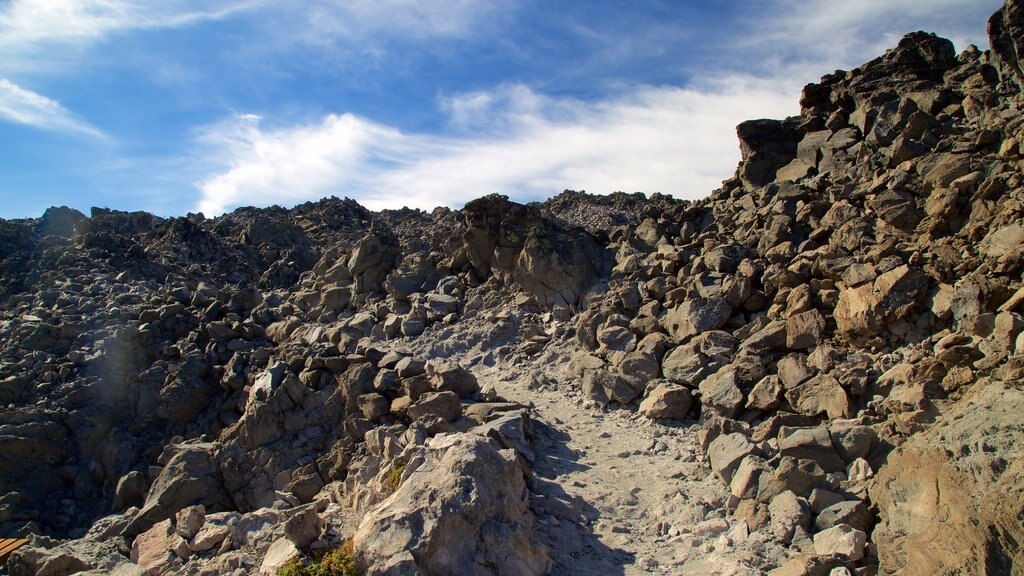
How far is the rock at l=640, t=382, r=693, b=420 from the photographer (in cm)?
1245

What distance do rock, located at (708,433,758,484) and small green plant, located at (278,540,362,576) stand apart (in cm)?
577

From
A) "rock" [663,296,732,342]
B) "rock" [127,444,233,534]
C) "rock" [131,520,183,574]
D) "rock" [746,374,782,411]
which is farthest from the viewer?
"rock" [663,296,732,342]

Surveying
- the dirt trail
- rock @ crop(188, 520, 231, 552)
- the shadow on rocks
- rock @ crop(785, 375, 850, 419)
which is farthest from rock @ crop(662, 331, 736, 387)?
rock @ crop(188, 520, 231, 552)

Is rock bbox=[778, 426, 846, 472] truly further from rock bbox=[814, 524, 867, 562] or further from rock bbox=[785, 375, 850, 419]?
rock bbox=[814, 524, 867, 562]

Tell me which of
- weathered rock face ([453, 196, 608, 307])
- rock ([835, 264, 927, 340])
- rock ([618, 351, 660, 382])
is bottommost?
rock ([618, 351, 660, 382])

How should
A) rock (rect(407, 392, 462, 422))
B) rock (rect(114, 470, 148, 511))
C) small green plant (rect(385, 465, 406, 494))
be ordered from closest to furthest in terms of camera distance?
small green plant (rect(385, 465, 406, 494)) < rock (rect(407, 392, 462, 422)) < rock (rect(114, 470, 148, 511))

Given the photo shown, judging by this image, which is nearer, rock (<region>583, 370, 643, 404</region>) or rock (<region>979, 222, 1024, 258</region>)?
rock (<region>979, 222, 1024, 258</region>)

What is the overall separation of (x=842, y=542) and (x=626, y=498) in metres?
3.32

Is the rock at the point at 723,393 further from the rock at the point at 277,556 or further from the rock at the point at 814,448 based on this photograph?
the rock at the point at 277,556

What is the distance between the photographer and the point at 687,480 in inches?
403

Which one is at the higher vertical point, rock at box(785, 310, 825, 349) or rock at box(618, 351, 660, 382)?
rock at box(785, 310, 825, 349)

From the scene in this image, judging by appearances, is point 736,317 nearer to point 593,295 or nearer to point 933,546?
point 593,295

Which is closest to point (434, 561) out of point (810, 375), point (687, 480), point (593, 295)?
point (687, 480)

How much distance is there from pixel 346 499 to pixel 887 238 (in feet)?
37.5
